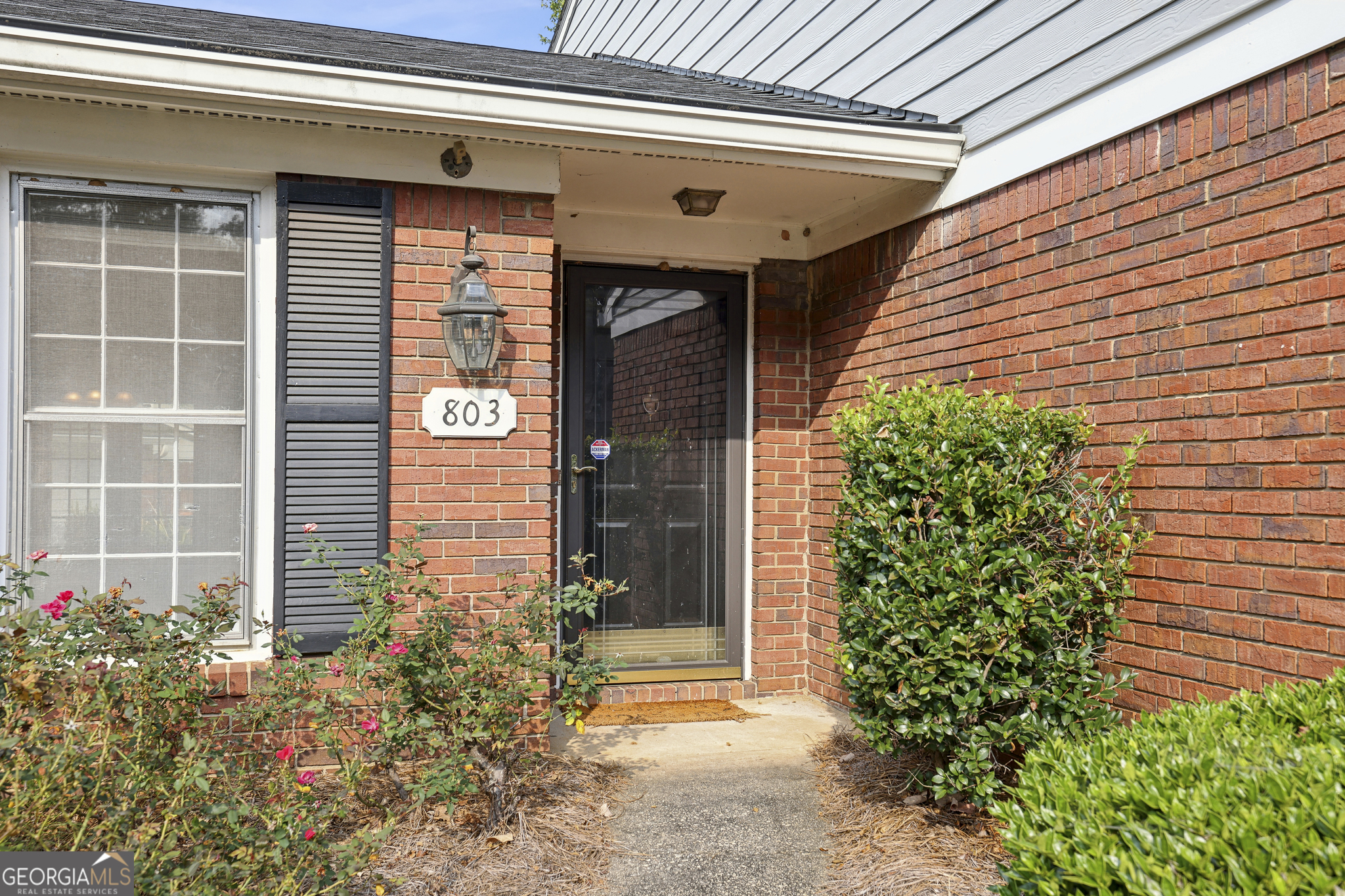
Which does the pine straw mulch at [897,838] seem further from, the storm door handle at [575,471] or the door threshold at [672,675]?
the storm door handle at [575,471]

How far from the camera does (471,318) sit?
3758 mm

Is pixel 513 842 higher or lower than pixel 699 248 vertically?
lower

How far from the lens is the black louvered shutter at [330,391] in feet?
12.1

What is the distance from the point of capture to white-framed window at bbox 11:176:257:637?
11.7 feet

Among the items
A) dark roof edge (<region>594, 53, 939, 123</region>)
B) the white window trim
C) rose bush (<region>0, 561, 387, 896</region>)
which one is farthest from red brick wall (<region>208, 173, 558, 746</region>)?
dark roof edge (<region>594, 53, 939, 123</region>)

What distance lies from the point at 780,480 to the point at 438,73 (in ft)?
9.60

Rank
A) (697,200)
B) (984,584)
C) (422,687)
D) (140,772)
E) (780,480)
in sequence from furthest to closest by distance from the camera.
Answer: (780,480), (697,200), (422,687), (984,584), (140,772)

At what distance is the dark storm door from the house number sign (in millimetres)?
1115

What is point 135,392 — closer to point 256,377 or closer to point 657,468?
point 256,377

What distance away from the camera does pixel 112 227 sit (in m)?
3.66

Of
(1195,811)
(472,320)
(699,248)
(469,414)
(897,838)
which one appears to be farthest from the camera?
(699,248)

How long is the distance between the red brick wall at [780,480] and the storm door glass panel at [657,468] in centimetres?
22

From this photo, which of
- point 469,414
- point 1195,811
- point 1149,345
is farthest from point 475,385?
point 1195,811

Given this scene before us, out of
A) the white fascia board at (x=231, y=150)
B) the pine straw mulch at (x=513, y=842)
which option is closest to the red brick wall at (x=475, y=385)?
the white fascia board at (x=231, y=150)
